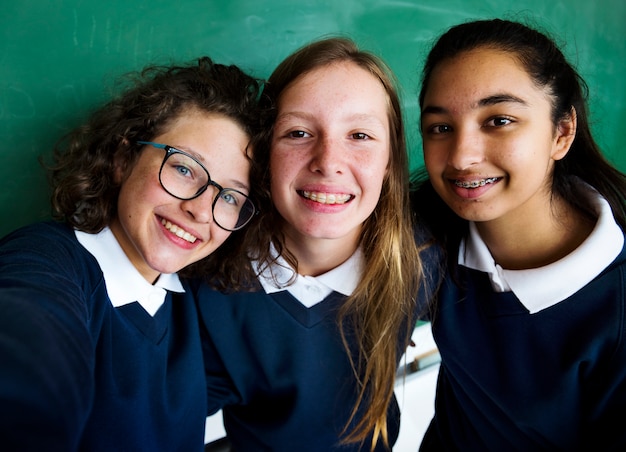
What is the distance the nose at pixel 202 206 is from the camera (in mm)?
871

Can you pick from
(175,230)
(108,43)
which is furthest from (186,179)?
(108,43)

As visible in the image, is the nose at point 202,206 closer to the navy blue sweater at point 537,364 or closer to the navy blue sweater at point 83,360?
the navy blue sweater at point 83,360

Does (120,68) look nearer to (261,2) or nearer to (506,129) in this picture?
(261,2)

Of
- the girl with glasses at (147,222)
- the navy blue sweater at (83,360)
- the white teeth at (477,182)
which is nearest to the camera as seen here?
the navy blue sweater at (83,360)

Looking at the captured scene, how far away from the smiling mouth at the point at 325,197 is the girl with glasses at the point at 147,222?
0.43 ft

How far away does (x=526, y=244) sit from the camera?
1029mm

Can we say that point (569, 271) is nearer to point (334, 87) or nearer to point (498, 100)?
point (498, 100)

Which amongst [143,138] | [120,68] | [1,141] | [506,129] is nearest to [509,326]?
[506,129]

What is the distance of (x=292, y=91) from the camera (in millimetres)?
983

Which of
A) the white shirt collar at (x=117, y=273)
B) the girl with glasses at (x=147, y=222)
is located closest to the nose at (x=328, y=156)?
the girl with glasses at (x=147, y=222)

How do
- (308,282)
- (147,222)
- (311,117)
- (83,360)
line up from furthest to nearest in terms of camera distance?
(308,282), (311,117), (147,222), (83,360)

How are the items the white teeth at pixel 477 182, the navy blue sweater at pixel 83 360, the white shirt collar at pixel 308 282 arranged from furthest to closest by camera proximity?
the white shirt collar at pixel 308 282 → the white teeth at pixel 477 182 → the navy blue sweater at pixel 83 360

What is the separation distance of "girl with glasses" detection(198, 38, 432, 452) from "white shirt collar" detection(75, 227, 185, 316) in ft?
0.65

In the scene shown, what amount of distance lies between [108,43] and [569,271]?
3.58 feet
